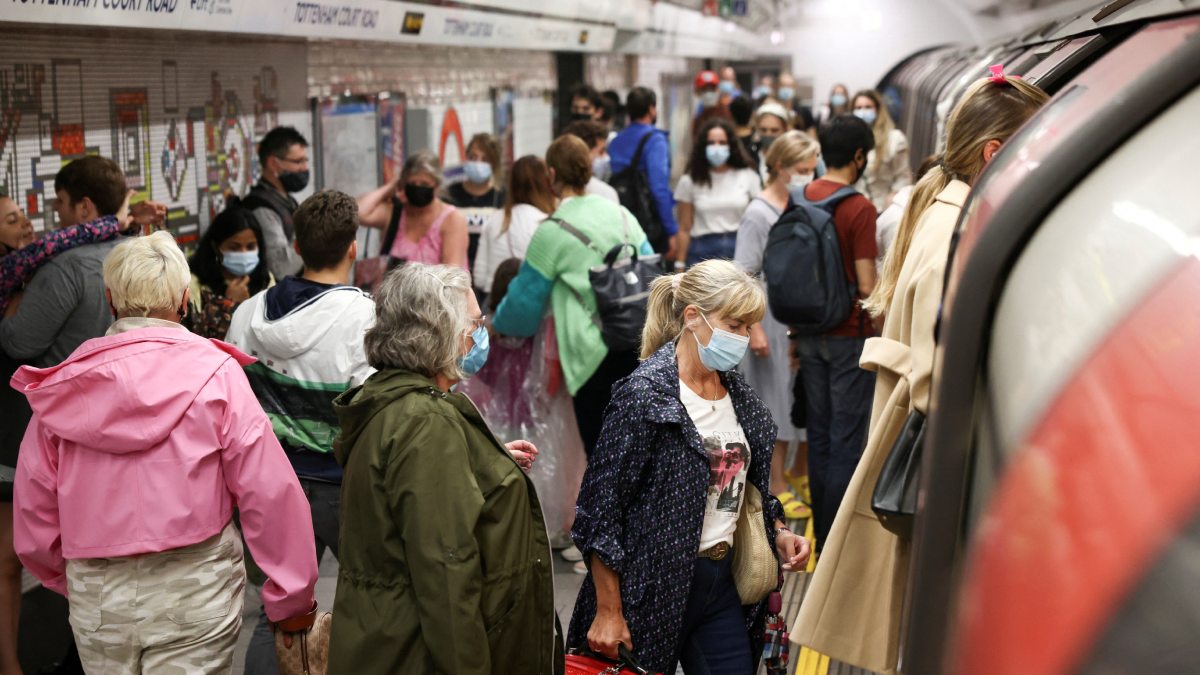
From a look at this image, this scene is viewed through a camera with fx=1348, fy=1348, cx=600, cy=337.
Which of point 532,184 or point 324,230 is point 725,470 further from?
point 532,184

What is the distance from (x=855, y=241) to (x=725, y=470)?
83.7 inches

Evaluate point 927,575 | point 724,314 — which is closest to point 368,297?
point 724,314

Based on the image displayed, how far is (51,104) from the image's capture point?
567 centimetres

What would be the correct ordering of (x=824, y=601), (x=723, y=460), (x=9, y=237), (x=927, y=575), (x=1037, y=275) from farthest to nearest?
1. (x=9, y=237)
2. (x=723, y=460)
3. (x=824, y=601)
4. (x=927, y=575)
5. (x=1037, y=275)

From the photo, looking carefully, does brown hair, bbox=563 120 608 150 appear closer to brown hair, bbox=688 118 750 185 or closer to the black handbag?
brown hair, bbox=688 118 750 185

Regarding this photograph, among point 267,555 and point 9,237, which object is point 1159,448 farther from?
point 9,237

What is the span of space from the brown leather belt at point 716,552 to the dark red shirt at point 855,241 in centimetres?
207

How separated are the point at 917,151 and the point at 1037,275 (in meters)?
10.2

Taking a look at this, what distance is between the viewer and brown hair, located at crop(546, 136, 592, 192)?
220 inches

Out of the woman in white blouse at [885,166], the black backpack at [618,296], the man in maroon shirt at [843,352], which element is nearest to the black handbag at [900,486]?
the man in maroon shirt at [843,352]

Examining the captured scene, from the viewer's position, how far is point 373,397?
280cm

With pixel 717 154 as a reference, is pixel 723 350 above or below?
below

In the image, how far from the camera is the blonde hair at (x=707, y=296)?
312cm

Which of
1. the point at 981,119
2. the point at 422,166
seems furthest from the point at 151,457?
the point at 422,166
